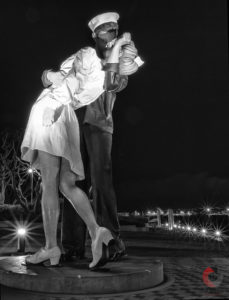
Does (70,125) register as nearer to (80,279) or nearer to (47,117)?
(47,117)

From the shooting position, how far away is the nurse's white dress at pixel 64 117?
407 centimetres

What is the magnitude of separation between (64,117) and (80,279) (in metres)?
1.86

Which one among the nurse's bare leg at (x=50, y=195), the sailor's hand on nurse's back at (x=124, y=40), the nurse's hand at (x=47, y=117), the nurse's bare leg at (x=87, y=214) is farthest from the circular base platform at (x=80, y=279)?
the sailor's hand on nurse's back at (x=124, y=40)

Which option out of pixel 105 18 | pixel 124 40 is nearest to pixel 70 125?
pixel 124 40

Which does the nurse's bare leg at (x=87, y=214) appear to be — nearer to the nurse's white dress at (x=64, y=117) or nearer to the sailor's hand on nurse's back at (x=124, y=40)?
the nurse's white dress at (x=64, y=117)

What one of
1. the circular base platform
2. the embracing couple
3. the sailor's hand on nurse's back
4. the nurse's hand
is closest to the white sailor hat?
the embracing couple

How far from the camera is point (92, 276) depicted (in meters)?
3.58

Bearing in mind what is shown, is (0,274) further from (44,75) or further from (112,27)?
(112,27)

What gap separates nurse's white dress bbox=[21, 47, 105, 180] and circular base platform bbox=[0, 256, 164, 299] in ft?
3.69

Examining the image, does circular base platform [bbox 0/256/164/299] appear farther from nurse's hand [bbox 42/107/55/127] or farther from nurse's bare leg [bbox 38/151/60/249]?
nurse's hand [bbox 42/107/55/127]

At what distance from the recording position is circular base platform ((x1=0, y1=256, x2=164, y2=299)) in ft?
11.5

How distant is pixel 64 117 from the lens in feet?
13.9

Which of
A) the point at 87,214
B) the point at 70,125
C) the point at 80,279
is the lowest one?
the point at 80,279

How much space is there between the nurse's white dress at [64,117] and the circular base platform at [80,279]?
113cm
